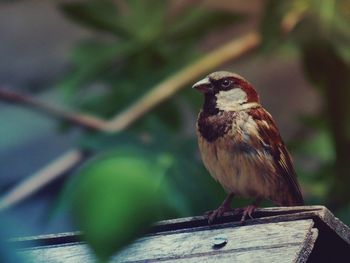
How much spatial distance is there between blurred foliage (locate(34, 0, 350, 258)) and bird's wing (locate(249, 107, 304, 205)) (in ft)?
0.80

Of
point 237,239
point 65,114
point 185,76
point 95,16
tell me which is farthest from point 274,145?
point 95,16

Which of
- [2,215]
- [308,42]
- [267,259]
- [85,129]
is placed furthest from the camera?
[85,129]

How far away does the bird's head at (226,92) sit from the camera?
211cm

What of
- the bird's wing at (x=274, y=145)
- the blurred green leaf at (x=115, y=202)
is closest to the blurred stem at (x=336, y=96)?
the bird's wing at (x=274, y=145)

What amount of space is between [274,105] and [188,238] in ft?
17.1

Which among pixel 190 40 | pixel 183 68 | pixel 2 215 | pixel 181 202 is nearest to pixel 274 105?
pixel 190 40

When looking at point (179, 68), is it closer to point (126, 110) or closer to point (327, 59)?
point (126, 110)

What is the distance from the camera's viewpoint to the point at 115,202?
724mm

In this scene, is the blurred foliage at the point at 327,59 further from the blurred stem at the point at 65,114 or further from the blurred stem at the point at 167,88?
the blurred stem at the point at 65,114

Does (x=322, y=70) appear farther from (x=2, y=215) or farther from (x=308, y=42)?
(x=2, y=215)

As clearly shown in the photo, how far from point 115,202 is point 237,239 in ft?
2.82

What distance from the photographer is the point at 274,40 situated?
3.62m

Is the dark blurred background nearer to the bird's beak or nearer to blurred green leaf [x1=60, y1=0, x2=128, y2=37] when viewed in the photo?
blurred green leaf [x1=60, y1=0, x2=128, y2=37]

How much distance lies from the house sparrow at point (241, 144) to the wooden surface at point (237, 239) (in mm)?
449
